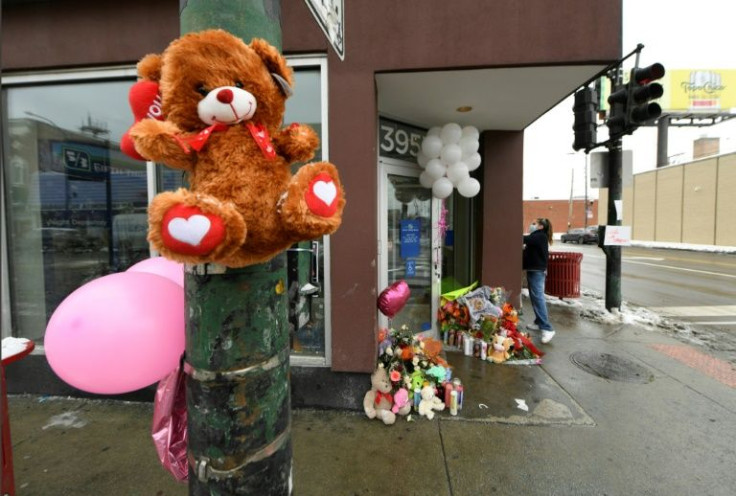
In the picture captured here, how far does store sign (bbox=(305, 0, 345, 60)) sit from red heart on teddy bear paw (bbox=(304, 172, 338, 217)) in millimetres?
681

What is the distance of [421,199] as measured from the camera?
529 cm

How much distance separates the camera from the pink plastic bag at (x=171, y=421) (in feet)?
5.29

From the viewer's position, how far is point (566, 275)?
23.0 feet

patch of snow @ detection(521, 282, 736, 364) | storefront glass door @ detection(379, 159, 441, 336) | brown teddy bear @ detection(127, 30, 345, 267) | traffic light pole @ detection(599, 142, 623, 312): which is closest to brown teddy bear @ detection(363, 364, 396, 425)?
storefront glass door @ detection(379, 159, 441, 336)

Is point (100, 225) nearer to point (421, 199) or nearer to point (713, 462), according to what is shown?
point (421, 199)

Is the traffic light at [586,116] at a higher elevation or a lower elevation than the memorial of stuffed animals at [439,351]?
higher

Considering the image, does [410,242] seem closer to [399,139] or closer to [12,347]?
[399,139]

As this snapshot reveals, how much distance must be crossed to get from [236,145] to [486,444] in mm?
3025

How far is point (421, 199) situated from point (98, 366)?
4356 mm

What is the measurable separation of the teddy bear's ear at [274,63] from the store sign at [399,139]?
3.31 m

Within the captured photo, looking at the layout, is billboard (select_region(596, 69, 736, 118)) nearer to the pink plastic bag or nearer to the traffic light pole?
the traffic light pole

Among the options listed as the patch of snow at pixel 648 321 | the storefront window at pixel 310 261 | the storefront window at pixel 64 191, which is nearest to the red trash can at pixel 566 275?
the patch of snow at pixel 648 321

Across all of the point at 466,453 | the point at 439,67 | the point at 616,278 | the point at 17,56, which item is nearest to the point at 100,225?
the point at 17,56

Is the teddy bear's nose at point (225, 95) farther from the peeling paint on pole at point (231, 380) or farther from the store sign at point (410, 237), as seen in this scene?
the store sign at point (410, 237)
